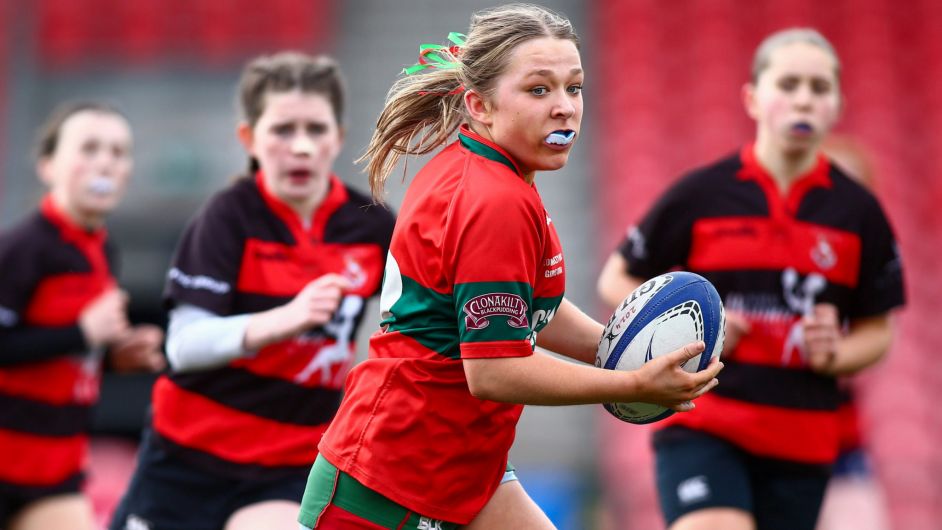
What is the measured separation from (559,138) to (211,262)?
56.4 inches

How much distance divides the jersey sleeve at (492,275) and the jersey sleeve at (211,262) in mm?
1326

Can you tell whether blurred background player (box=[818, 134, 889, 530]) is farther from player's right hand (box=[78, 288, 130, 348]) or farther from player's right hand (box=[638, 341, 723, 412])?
player's right hand (box=[638, 341, 723, 412])

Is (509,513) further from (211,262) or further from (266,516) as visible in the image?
(211,262)

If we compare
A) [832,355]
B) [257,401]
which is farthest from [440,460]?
[832,355]

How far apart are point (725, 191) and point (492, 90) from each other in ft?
5.34

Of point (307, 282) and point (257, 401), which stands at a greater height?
point (307, 282)

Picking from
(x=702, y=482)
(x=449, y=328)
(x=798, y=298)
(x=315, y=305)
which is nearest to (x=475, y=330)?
(x=449, y=328)

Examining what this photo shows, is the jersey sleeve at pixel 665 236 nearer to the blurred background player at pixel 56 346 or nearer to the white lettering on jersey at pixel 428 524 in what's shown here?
the white lettering on jersey at pixel 428 524

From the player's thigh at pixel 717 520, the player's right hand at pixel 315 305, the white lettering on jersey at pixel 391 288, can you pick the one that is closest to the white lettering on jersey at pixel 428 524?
the white lettering on jersey at pixel 391 288

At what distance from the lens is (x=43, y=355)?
5203 millimetres

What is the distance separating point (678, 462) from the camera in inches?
175

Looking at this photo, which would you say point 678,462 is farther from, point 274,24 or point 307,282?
point 274,24

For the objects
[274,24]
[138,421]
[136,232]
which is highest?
[274,24]

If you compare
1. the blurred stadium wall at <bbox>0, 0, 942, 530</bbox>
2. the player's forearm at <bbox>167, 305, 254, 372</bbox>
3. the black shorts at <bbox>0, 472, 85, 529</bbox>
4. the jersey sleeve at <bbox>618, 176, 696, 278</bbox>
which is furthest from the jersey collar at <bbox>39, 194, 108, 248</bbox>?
the blurred stadium wall at <bbox>0, 0, 942, 530</bbox>
